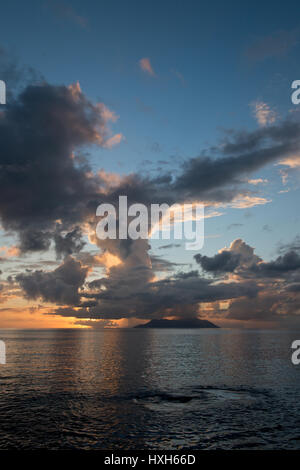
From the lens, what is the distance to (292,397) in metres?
54.6

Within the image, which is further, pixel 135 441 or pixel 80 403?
pixel 80 403

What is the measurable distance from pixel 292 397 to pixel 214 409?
1693 cm

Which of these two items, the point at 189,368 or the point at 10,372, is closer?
the point at 10,372

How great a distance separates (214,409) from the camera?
152ft
